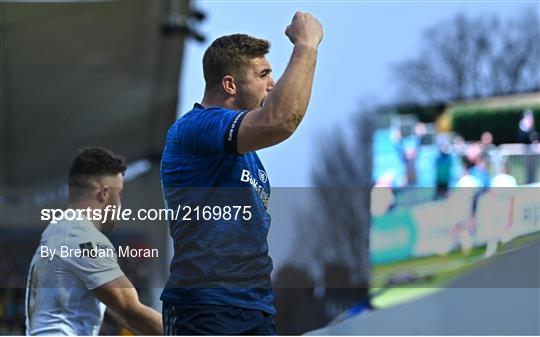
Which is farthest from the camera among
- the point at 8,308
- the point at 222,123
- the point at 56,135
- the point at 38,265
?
the point at 56,135

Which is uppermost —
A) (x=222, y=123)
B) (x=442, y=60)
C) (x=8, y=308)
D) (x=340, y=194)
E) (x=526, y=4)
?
(x=526, y=4)

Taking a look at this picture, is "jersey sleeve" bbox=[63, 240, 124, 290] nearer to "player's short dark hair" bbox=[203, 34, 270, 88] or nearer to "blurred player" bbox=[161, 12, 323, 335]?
"blurred player" bbox=[161, 12, 323, 335]

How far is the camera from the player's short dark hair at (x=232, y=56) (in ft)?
7.70

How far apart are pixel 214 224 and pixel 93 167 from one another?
2.16 feet

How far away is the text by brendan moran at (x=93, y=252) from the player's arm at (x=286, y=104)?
28.3 inches

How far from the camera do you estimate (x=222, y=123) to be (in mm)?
2129

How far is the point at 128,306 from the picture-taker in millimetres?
2682

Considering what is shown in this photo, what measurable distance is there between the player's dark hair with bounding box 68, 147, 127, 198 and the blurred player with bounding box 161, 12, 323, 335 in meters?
0.46

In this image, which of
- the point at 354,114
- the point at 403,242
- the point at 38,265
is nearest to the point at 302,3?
the point at 354,114

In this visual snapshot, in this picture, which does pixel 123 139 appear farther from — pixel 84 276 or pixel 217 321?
pixel 217 321

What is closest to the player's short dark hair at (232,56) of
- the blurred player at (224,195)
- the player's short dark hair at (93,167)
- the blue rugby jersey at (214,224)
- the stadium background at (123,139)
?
the blurred player at (224,195)

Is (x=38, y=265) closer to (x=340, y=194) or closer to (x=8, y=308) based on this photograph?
(x=8, y=308)

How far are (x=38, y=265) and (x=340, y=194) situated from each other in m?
0.88

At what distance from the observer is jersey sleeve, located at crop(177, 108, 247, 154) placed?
210 cm
